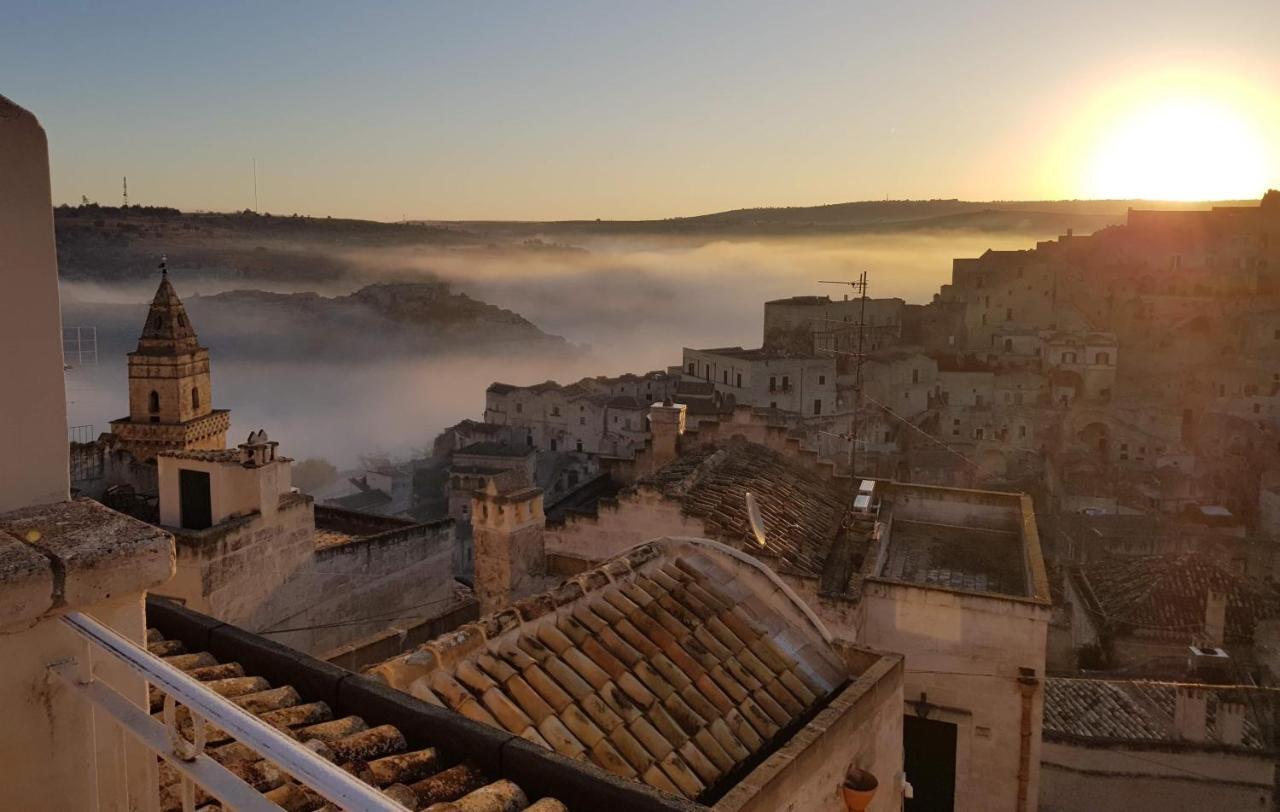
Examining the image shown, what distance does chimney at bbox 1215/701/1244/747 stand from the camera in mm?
16156

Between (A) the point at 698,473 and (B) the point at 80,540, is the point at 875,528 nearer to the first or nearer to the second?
(A) the point at 698,473

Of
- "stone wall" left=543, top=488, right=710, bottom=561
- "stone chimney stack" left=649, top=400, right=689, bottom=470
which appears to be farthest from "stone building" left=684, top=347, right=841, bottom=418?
"stone wall" left=543, top=488, right=710, bottom=561

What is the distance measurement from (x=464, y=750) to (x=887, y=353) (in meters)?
53.2

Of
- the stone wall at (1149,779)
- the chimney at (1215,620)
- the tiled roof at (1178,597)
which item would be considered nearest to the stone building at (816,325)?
the tiled roof at (1178,597)

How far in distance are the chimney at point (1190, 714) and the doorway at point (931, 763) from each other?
7.18 m

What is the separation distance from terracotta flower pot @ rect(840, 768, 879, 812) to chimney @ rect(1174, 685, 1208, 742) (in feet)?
40.7

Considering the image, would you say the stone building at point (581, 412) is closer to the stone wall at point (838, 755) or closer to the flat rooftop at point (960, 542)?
the flat rooftop at point (960, 542)

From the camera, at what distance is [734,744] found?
6.32 metres

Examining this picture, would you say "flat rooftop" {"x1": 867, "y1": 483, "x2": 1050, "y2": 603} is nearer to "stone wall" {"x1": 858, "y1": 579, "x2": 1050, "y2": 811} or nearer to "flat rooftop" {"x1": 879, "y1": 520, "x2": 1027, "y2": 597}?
"flat rooftop" {"x1": 879, "y1": 520, "x2": 1027, "y2": 597}

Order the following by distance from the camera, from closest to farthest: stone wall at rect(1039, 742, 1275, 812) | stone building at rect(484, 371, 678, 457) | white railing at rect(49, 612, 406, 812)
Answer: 1. white railing at rect(49, 612, 406, 812)
2. stone wall at rect(1039, 742, 1275, 812)
3. stone building at rect(484, 371, 678, 457)

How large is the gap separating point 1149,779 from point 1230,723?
1.63m

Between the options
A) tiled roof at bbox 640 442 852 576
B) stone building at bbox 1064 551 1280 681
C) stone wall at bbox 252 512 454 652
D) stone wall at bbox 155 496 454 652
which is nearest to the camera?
tiled roof at bbox 640 442 852 576

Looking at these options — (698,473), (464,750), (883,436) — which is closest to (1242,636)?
(698,473)

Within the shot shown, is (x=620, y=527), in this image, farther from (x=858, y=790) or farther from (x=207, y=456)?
(x=207, y=456)
